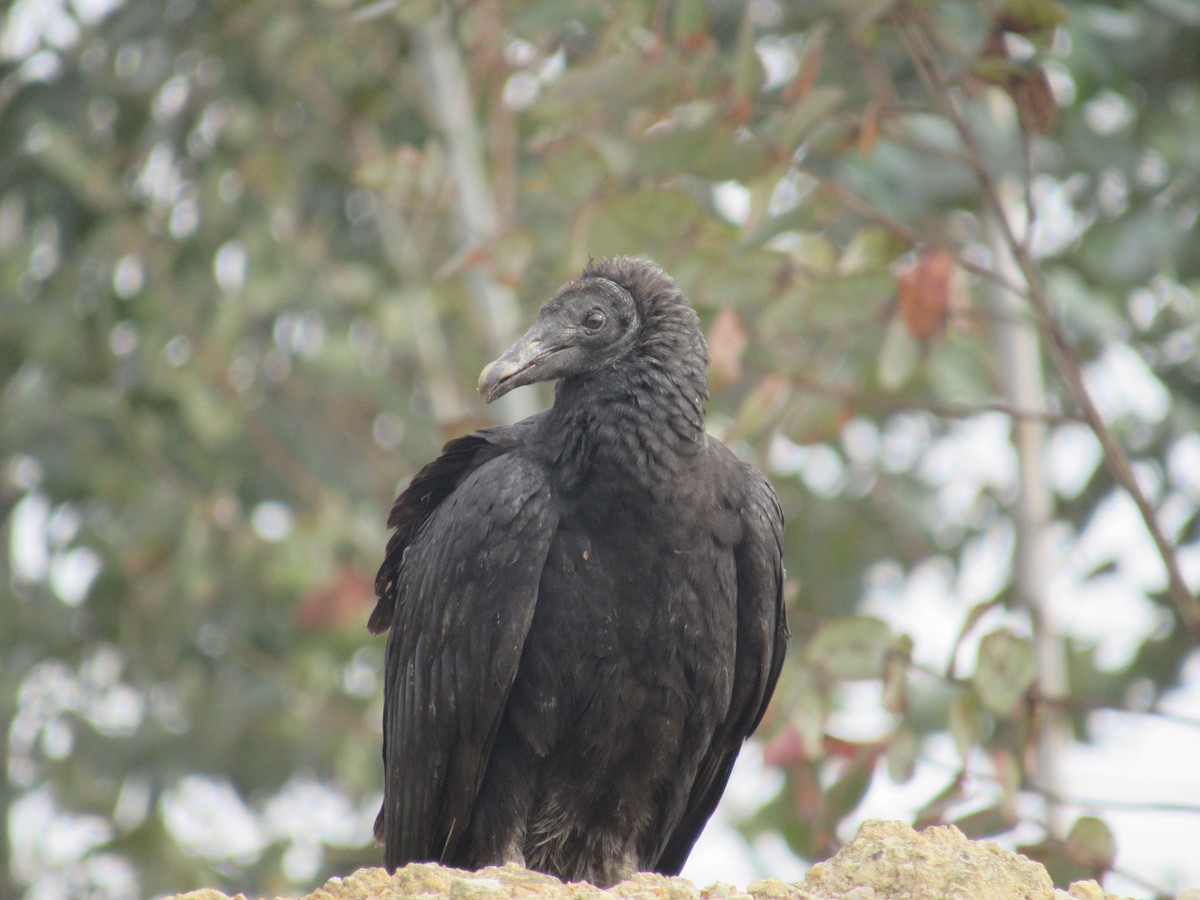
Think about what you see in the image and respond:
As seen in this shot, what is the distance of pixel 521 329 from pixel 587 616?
9.05 ft

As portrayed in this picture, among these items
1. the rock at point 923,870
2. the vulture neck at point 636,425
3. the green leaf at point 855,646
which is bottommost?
the green leaf at point 855,646

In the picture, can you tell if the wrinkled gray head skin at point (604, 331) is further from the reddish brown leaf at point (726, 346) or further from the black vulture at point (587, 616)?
the reddish brown leaf at point (726, 346)

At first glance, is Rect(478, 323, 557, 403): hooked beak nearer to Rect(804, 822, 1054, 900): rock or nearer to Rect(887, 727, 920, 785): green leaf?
Rect(804, 822, 1054, 900): rock

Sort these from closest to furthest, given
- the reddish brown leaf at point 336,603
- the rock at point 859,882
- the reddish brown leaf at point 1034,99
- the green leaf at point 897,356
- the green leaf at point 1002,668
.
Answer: the rock at point 859,882
the reddish brown leaf at point 1034,99
the green leaf at point 1002,668
the green leaf at point 897,356
the reddish brown leaf at point 336,603

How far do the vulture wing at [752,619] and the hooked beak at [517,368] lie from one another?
1.79ft

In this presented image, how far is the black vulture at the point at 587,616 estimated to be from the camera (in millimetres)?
4051

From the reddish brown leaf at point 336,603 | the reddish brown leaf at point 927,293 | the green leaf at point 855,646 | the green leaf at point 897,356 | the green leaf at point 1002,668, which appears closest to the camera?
the green leaf at point 1002,668

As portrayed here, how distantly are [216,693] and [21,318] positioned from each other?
7.54 ft

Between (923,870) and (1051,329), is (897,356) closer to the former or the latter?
(1051,329)

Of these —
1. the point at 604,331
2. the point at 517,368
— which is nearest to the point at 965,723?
the point at 604,331

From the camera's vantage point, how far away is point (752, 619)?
4250 mm

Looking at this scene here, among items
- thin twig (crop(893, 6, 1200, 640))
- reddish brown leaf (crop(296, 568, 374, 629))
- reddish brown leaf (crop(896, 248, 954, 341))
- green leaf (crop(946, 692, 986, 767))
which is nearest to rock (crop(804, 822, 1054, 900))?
green leaf (crop(946, 692, 986, 767))

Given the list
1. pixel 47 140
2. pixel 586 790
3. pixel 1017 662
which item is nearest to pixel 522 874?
pixel 586 790

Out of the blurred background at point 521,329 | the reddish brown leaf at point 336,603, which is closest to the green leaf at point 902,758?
the blurred background at point 521,329
